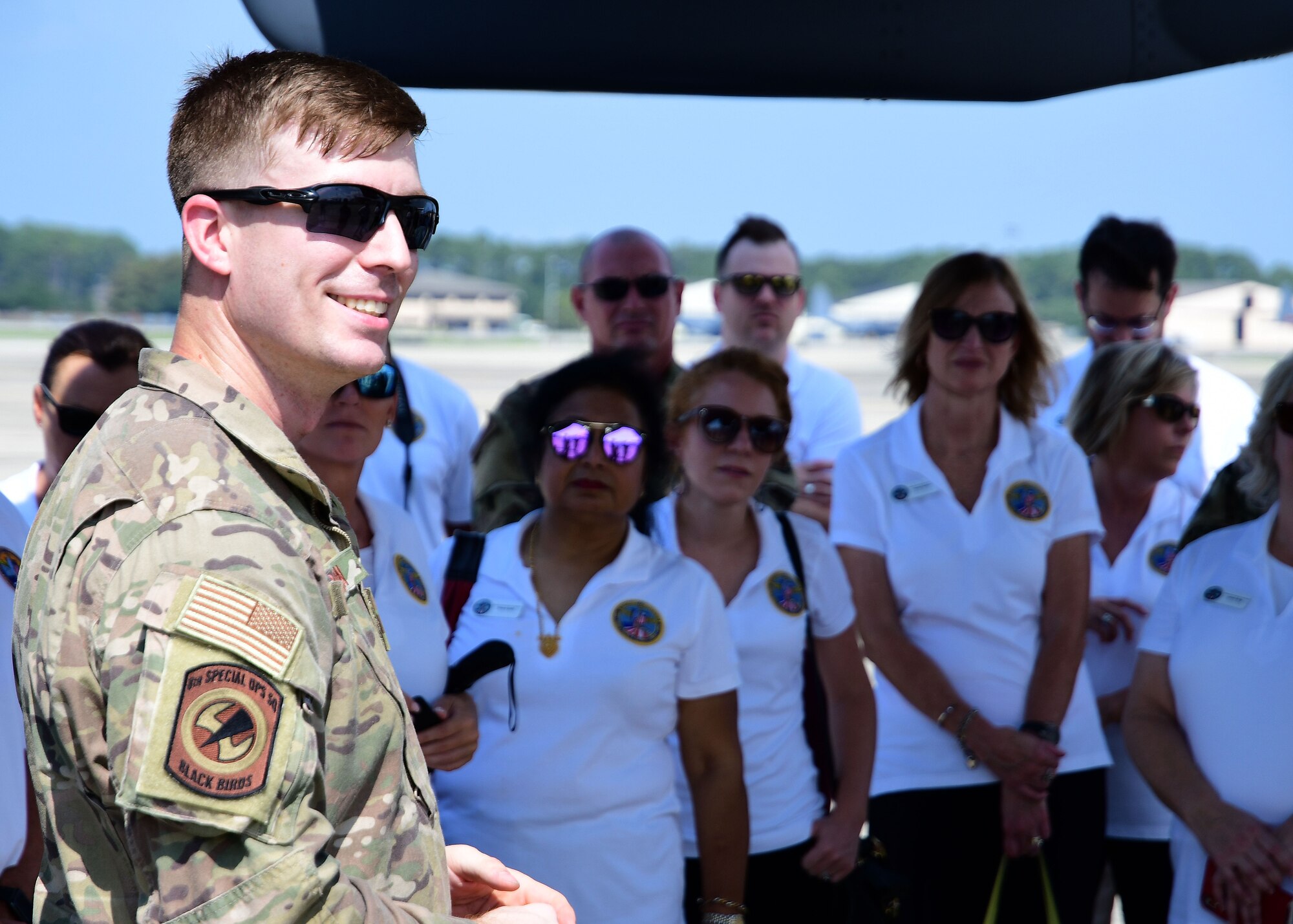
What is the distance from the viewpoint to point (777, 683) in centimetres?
285

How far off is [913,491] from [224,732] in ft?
8.38

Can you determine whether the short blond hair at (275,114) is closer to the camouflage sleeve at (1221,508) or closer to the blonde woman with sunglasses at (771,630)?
the blonde woman with sunglasses at (771,630)

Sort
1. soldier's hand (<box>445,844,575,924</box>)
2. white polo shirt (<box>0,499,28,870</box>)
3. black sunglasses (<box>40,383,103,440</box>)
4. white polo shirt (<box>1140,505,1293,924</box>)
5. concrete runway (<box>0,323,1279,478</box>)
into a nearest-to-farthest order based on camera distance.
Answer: soldier's hand (<box>445,844,575,924</box>) → white polo shirt (<box>0,499,28,870</box>) → white polo shirt (<box>1140,505,1293,924</box>) → black sunglasses (<box>40,383,103,440</box>) → concrete runway (<box>0,323,1279,478</box>)

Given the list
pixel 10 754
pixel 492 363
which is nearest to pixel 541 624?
pixel 10 754

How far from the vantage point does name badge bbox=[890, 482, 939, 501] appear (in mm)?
3256

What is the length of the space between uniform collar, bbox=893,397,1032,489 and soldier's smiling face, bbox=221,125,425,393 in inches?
87.8

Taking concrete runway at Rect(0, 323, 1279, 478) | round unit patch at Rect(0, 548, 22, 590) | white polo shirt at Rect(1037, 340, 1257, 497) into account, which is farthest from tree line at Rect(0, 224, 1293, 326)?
A: round unit patch at Rect(0, 548, 22, 590)

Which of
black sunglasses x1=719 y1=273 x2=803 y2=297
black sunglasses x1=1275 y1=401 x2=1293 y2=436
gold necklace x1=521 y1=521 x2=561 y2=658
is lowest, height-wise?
gold necklace x1=521 y1=521 x2=561 y2=658

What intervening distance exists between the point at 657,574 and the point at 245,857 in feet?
5.49

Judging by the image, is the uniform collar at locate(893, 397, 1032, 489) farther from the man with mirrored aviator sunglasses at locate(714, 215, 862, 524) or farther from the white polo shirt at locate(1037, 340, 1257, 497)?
the man with mirrored aviator sunglasses at locate(714, 215, 862, 524)

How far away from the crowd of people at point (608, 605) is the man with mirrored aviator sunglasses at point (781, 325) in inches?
3.5

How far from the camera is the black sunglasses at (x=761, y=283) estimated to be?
14.7 feet

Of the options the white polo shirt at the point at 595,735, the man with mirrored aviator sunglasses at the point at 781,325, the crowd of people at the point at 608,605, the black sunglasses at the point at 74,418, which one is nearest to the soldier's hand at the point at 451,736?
the crowd of people at the point at 608,605

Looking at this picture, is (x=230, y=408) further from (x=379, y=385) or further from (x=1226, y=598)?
(x=1226, y=598)
